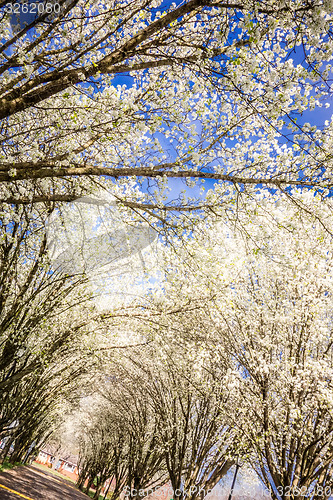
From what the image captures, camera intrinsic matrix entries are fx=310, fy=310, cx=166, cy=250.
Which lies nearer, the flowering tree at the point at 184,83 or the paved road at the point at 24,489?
the flowering tree at the point at 184,83

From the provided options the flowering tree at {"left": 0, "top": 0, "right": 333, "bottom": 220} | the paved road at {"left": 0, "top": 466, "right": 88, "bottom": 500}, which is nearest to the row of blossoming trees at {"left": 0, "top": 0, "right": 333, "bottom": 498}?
the flowering tree at {"left": 0, "top": 0, "right": 333, "bottom": 220}

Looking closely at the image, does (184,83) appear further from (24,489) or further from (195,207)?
(24,489)

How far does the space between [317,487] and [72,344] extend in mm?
7921

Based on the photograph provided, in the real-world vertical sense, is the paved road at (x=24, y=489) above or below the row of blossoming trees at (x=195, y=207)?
below

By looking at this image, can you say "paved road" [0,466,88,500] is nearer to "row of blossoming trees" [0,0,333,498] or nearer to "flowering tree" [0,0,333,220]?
"row of blossoming trees" [0,0,333,498]

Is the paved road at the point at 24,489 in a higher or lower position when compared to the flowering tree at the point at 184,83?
lower

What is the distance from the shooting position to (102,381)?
21266mm

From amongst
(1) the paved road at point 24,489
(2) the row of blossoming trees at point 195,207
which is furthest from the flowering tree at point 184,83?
(1) the paved road at point 24,489

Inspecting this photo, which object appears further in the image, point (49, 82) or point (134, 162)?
point (134, 162)

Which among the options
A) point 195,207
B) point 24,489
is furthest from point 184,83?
point 24,489

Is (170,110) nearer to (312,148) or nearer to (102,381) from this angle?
(312,148)

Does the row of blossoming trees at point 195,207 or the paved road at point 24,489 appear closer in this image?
the row of blossoming trees at point 195,207

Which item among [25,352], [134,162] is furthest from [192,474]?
[134,162]

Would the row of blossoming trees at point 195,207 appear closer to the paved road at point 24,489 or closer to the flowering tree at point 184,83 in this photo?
the flowering tree at point 184,83
